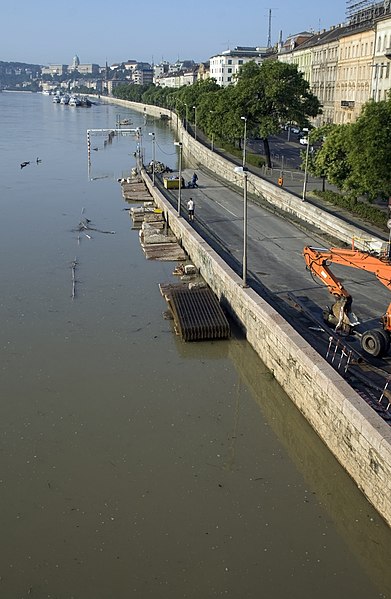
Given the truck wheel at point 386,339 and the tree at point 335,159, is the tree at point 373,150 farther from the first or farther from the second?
the truck wheel at point 386,339

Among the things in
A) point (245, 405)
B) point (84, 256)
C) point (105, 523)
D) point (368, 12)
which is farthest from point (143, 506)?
point (368, 12)

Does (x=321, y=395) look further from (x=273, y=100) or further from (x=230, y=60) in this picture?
(x=230, y=60)

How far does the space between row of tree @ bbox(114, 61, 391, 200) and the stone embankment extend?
3308mm

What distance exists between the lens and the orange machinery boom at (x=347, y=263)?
53.6 ft

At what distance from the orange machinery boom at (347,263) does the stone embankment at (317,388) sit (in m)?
1.99

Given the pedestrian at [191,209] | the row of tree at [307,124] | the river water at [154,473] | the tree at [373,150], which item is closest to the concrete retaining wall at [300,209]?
the row of tree at [307,124]

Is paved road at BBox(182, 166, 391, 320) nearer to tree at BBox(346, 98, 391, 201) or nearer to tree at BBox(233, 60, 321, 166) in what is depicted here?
tree at BBox(346, 98, 391, 201)

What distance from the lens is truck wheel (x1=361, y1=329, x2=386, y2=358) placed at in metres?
16.1

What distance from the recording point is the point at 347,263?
1741 cm

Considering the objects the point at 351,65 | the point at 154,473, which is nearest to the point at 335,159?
the point at 154,473

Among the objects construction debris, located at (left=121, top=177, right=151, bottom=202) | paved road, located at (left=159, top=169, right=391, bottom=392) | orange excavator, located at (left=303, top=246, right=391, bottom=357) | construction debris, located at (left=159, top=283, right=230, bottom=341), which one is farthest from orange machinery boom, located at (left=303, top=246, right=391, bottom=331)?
construction debris, located at (left=121, top=177, right=151, bottom=202)

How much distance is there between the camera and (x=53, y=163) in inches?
2638

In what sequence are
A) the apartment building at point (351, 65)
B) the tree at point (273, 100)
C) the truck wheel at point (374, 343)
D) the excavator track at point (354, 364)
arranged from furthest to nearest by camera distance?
the apartment building at point (351, 65), the tree at point (273, 100), the truck wheel at point (374, 343), the excavator track at point (354, 364)

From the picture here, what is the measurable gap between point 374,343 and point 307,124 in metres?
36.7
